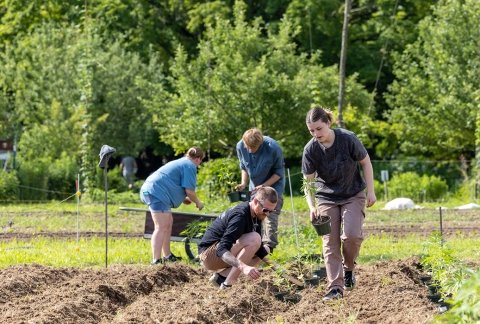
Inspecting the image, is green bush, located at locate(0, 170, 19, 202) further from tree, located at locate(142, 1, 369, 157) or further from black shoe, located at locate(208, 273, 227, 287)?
black shoe, located at locate(208, 273, 227, 287)

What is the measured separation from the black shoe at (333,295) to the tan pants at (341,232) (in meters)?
0.09

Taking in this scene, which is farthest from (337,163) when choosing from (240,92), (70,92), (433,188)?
(70,92)

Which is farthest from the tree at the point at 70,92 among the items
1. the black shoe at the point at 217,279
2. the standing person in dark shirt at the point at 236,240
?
the standing person in dark shirt at the point at 236,240

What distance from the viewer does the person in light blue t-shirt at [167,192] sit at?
42.8ft

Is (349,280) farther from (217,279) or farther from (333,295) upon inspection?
(217,279)

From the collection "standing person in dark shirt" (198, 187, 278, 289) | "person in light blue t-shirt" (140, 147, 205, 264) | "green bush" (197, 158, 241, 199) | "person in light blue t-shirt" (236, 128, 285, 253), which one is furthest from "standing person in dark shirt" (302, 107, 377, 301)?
"green bush" (197, 158, 241, 199)

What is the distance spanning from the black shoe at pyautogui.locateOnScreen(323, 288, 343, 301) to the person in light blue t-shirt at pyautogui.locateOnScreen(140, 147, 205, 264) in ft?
11.4

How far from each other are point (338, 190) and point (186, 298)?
1657 millimetres

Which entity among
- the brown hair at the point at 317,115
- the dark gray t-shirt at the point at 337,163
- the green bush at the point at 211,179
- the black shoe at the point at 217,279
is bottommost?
the green bush at the point at 211,179

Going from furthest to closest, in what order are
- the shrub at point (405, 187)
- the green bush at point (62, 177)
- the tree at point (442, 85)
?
1. the tree at point (442, 85)
2. the shrub at point (405, 187)
3. the green bush at point (62, 177)

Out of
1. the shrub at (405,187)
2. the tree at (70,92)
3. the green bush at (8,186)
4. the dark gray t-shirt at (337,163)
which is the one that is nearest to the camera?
the dark gray t-shirt at (337,163)

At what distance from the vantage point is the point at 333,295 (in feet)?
32.2

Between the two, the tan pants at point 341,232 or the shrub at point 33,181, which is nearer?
the tan pants at point 341,232

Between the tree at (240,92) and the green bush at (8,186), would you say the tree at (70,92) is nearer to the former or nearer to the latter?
the tree at (240,92)
